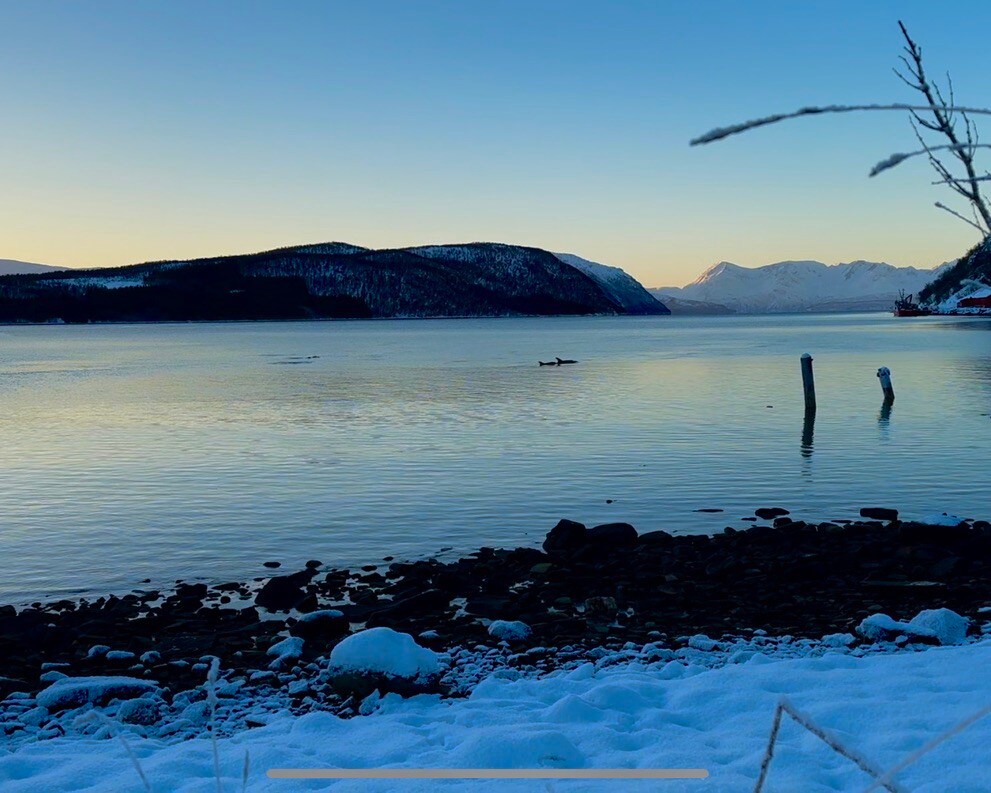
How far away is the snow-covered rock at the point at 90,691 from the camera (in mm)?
10266

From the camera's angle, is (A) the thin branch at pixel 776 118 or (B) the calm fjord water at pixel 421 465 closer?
(A) the thin branch at pixel 776 118

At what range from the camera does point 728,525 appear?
1928 cm

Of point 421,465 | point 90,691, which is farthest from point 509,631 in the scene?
point 421,465

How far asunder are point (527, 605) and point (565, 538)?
11.1 ft

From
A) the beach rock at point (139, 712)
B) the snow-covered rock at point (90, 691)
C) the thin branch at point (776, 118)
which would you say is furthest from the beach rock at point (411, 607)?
the thin branch at point (776, 118)

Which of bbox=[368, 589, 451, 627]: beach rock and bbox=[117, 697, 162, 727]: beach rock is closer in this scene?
bbox=[117, 697, 162, 727]: beach rock

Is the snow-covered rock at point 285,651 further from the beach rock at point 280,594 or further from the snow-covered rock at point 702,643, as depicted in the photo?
the snow-covered rock at point 702,643

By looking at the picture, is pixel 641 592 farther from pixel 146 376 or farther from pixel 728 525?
pixel 146 376

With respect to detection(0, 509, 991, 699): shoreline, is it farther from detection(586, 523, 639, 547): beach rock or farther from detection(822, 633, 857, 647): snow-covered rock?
detection(822, 633, 857, 647): snow-covered rock

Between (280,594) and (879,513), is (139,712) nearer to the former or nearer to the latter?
(280,594)

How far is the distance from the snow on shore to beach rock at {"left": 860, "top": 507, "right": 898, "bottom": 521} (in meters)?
9.49

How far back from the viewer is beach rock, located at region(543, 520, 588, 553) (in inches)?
666

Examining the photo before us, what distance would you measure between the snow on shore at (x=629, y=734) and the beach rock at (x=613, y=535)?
20.4 ft

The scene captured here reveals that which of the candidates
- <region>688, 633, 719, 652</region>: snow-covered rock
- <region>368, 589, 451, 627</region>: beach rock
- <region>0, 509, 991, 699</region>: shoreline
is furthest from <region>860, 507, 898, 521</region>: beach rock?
<region>368, 589, 451, 627</region>: beach rock
